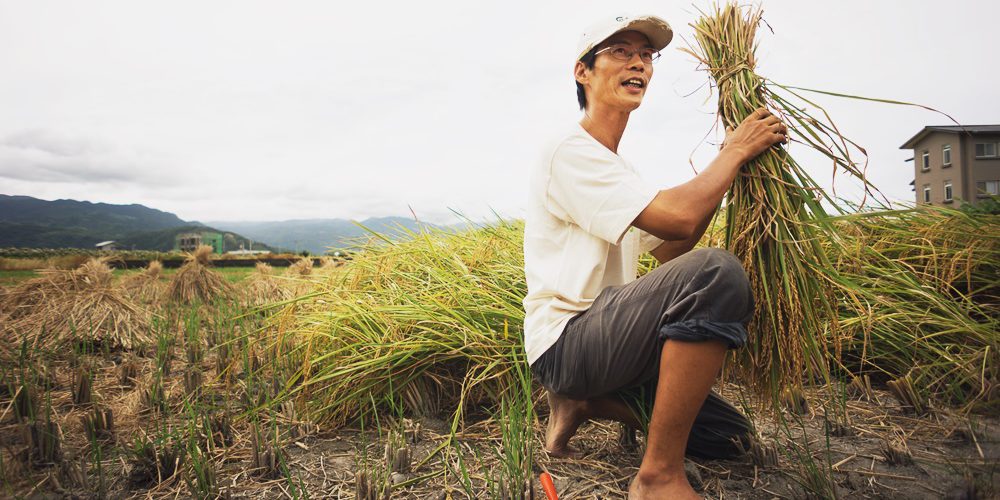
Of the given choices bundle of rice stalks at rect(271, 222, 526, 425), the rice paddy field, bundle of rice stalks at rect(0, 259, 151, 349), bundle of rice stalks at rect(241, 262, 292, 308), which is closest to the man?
the rice paddy field

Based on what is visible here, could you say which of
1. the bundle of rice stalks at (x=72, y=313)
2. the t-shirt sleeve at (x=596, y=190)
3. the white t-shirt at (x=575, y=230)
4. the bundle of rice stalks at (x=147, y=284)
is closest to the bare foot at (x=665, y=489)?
the white t-shirt at (x=575, y=230)

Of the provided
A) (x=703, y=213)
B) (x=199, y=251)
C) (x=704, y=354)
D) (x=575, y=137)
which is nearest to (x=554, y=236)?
(x=575, y=137)

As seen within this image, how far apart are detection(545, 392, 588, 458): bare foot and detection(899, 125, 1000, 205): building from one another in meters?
17.8

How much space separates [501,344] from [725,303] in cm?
109

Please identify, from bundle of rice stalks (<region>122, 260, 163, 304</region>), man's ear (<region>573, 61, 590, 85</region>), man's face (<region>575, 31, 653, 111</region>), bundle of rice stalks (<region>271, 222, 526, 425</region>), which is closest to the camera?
man's face (<region>575, 31, 653, 111</region>)

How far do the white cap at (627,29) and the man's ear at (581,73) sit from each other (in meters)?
0.05

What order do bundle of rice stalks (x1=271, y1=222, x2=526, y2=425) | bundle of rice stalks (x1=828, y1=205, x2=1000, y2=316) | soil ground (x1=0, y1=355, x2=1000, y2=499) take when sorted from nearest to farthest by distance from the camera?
soil ground (x1=0, y1=355, x2=1000, y2=499) < bundle of rice stalks (x1=271, y1=222, x2=526, y2=425) < bundle of rice stalks (x1=828, y1=205, x2=1000, y2=316)

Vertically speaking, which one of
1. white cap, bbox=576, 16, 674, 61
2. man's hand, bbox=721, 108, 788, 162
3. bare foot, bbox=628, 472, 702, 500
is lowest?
bare foot, bbox=628, 472, 702, 500

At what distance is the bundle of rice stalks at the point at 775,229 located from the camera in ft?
5.34

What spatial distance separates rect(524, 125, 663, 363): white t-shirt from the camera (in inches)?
59.9

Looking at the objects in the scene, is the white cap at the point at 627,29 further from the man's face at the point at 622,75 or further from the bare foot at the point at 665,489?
the bare foot at the point at 665,489

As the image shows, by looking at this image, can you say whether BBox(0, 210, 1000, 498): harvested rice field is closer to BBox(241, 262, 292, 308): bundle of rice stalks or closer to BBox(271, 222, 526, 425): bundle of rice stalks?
BBox(271, 222, 526, 425): bundle of rice stalks

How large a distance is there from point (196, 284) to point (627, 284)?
5.95 metres

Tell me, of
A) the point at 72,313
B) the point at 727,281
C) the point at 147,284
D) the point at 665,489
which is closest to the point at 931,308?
the point at 727,281
